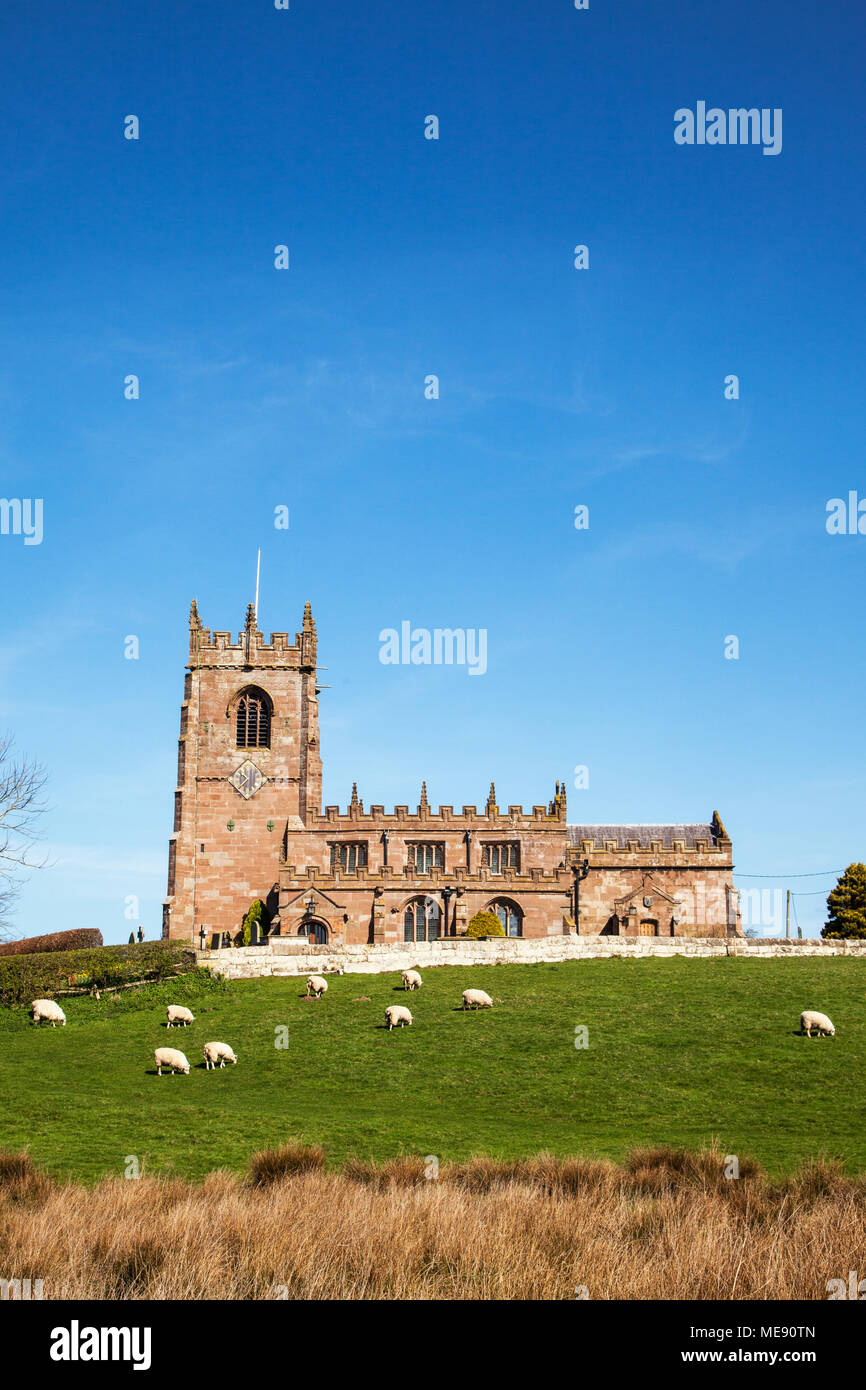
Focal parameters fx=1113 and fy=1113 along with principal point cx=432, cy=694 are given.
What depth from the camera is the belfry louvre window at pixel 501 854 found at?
59.7 meters

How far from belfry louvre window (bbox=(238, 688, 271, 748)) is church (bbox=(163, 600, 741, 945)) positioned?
63 mm

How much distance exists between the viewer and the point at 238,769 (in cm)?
6009

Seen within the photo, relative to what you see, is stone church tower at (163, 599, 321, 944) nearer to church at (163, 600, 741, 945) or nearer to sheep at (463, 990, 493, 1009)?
church at (163, 600, 741, 945)

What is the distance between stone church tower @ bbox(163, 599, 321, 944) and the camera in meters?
58.2

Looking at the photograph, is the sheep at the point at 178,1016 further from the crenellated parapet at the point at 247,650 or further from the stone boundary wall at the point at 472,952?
the crenellated parapet at the point at 247,650

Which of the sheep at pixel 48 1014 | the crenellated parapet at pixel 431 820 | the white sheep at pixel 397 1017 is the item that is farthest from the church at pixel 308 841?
the white sheep at pixel 397 1017

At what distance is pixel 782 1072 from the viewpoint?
2408cm

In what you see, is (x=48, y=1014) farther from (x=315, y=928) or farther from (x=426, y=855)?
(x=426, y=855)

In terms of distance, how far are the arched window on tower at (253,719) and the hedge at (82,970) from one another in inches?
861

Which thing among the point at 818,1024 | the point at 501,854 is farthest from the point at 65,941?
the point at 818,1024

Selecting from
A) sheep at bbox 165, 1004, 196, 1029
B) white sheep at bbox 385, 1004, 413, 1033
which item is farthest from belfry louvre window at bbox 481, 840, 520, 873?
white sheep at bbox 385, 1004, 413, 1033

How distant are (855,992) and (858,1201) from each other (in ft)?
68.6
